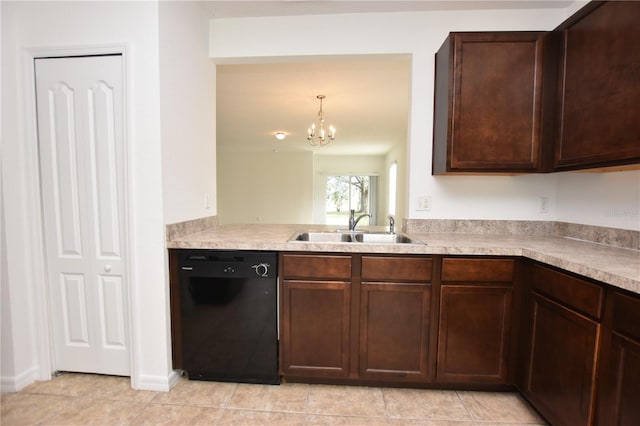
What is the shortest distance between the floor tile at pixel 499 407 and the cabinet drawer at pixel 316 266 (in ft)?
3.32

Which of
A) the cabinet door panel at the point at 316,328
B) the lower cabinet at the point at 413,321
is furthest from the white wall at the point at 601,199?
the cabinet door panel at the point at 316,328

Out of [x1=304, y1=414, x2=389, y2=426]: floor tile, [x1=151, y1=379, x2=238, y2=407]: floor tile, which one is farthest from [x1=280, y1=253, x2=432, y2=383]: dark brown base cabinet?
[x1=151, y1=379, x2=238, y2=407]: floor tile

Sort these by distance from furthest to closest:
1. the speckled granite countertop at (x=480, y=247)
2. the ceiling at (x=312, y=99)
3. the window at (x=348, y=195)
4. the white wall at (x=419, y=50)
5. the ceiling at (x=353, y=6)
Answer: the window at (x=348, y=195) < the ceiling at (x=312, y=99) < the white wall at (x=419, y=50) < the ceiling at (x=353, y=6) < the speckled granite countertop at (x=480, y=247)

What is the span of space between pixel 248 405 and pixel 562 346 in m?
1.67

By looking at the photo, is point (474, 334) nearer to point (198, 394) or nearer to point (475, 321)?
point (475, 321)

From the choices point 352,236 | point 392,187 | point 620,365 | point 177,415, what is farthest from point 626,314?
point 392,187

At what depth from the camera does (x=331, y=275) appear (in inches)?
69.0

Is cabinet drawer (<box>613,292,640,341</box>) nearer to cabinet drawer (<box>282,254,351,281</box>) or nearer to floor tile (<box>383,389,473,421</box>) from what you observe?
floor tile (<box>383,389,473,421</box>)

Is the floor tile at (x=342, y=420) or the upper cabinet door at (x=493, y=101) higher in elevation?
the upper cabinet door at (x=493, y=101)

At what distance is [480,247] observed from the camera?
5.50ft

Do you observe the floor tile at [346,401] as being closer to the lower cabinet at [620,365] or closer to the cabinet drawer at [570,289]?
the lower cabinet at [620,365]

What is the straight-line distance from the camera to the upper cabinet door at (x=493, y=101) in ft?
5.91

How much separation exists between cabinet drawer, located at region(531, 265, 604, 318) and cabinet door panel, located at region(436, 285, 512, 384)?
0.19 m

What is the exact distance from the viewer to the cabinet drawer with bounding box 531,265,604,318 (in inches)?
48.0
